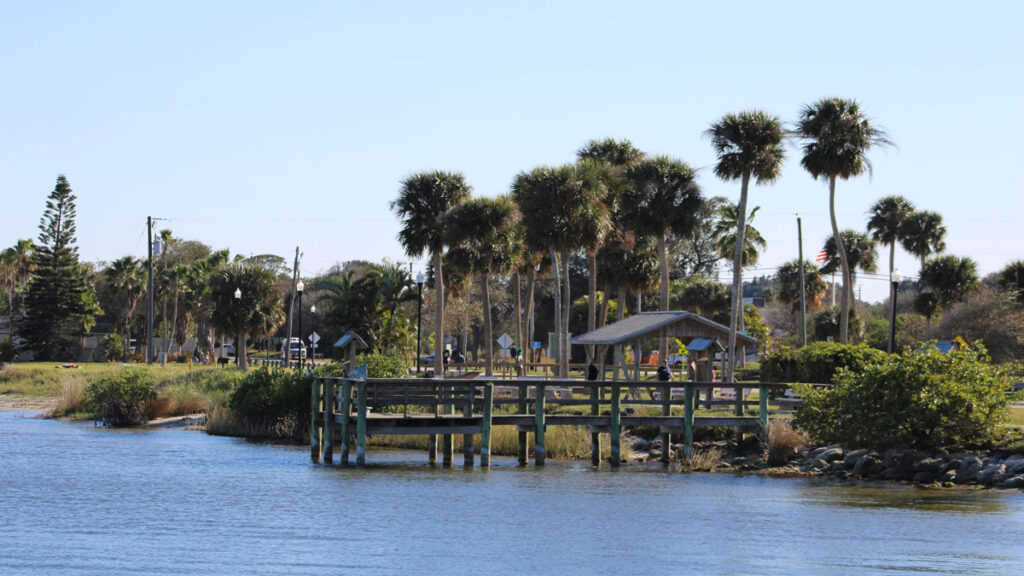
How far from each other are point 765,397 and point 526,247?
23725mm

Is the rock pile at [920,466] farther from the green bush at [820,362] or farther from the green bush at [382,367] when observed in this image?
the green bush at [382,367]

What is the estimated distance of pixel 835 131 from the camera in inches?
2189

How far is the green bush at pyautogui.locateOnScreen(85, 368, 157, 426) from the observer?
46.8m

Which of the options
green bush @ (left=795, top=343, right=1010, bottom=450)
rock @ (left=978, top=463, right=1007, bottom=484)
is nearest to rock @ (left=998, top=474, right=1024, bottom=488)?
rock @ (left=978, top=463, right=1007, bottom=484)

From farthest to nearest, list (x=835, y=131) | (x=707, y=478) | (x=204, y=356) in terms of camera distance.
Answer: (x=204, y=356) → (x=835, y=131) → (x=707, y=478)

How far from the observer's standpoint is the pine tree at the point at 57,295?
83.6m

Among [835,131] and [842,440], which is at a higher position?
[835,131]

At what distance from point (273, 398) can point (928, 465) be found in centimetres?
2147

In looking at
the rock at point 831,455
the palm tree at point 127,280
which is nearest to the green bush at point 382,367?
the rock at point 831,455

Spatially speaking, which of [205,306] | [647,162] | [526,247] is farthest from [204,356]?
[647,162]

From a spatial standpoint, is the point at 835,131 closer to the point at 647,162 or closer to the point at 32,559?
the point at 647,162

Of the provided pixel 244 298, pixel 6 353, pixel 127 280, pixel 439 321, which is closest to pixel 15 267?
pixel 127 280

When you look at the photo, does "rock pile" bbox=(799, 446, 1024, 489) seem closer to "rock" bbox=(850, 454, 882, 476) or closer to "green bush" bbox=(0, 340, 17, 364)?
"rock" bbox=(850, 454, 882, 476)

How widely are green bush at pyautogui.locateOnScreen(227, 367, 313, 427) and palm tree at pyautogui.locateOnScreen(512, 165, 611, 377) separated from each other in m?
14.1
